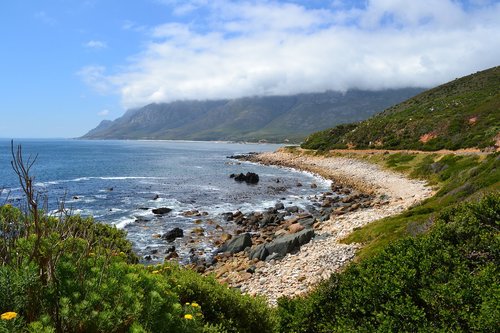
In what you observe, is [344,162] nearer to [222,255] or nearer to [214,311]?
[222,255]

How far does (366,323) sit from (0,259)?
20.8ft

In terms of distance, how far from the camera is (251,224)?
32.8m

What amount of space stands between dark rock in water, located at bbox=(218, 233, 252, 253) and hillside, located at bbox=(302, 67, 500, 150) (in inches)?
1494

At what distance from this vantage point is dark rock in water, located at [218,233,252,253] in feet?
81.0

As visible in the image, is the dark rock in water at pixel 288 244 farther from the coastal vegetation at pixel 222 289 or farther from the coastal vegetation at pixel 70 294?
the coastal vegetation at pixel 70 294

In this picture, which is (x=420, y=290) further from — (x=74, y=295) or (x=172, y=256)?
(x=172, y=256)

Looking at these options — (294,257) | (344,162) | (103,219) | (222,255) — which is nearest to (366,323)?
(294,257)

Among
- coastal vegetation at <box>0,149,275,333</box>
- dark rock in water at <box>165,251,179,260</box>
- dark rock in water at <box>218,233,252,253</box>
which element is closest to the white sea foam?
dark rock in water at <box>165,251,179,260</box>

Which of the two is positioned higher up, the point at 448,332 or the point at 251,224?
the point at 448,332

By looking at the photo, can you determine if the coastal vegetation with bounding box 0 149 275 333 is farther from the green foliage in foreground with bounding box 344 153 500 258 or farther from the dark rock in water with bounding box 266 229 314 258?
the dark rock in water with bounding box 266 229 314 258

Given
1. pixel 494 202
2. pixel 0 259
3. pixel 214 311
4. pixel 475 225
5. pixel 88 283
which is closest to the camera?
pixel 88 283

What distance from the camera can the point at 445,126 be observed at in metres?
64.3

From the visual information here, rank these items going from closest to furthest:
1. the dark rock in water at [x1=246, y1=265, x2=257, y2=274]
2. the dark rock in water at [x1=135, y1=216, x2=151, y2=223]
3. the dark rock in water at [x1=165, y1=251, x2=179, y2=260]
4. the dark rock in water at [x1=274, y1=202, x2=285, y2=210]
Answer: the dark rock in water at [x1=246, y1=265, x2=257, y2=274], the dark rock in water at [x1=165, y1=251, x2=179, y2=260], the dark rock in water at [x1=135, y1=216, x2=151, y2=223], the dark rock in water at [x1=274, y1=202, x2=285, y2=210]

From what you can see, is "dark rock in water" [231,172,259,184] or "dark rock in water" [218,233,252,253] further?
"dark rock in water" [231,172,259,184]
